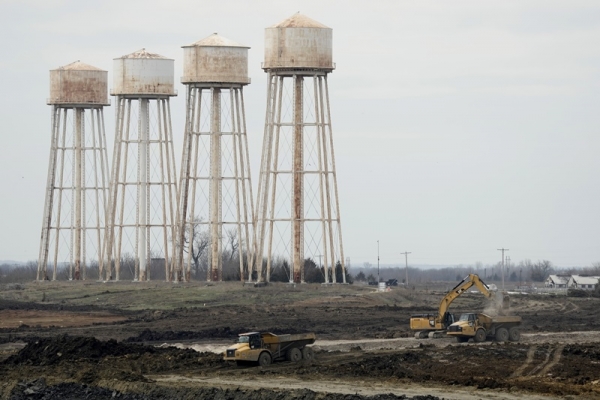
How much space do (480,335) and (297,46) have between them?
33.0m

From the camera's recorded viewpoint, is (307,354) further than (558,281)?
No

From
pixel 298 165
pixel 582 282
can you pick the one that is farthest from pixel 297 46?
pixel 582 282

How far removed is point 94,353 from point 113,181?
5180 centimetres

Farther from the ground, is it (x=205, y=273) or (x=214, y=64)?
(x=214, y=64)

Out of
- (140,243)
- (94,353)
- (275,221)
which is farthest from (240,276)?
(94,353)

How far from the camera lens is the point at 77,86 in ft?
370

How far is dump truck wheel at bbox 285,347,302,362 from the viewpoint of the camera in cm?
5706

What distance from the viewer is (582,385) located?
48844 mm

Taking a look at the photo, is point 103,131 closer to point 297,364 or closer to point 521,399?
point 297,364

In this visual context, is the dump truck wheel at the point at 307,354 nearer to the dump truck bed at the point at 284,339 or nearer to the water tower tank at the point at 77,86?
the dump truck bed at the point at 284,339

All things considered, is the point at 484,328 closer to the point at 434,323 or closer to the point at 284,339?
the point at 434,323

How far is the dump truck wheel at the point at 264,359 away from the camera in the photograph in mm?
56344

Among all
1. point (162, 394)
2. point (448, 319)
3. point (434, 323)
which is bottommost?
point (162, 394)

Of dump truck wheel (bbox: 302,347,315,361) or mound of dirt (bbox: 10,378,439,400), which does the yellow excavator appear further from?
mound of dirt (bbox: 10,378,439,400)
